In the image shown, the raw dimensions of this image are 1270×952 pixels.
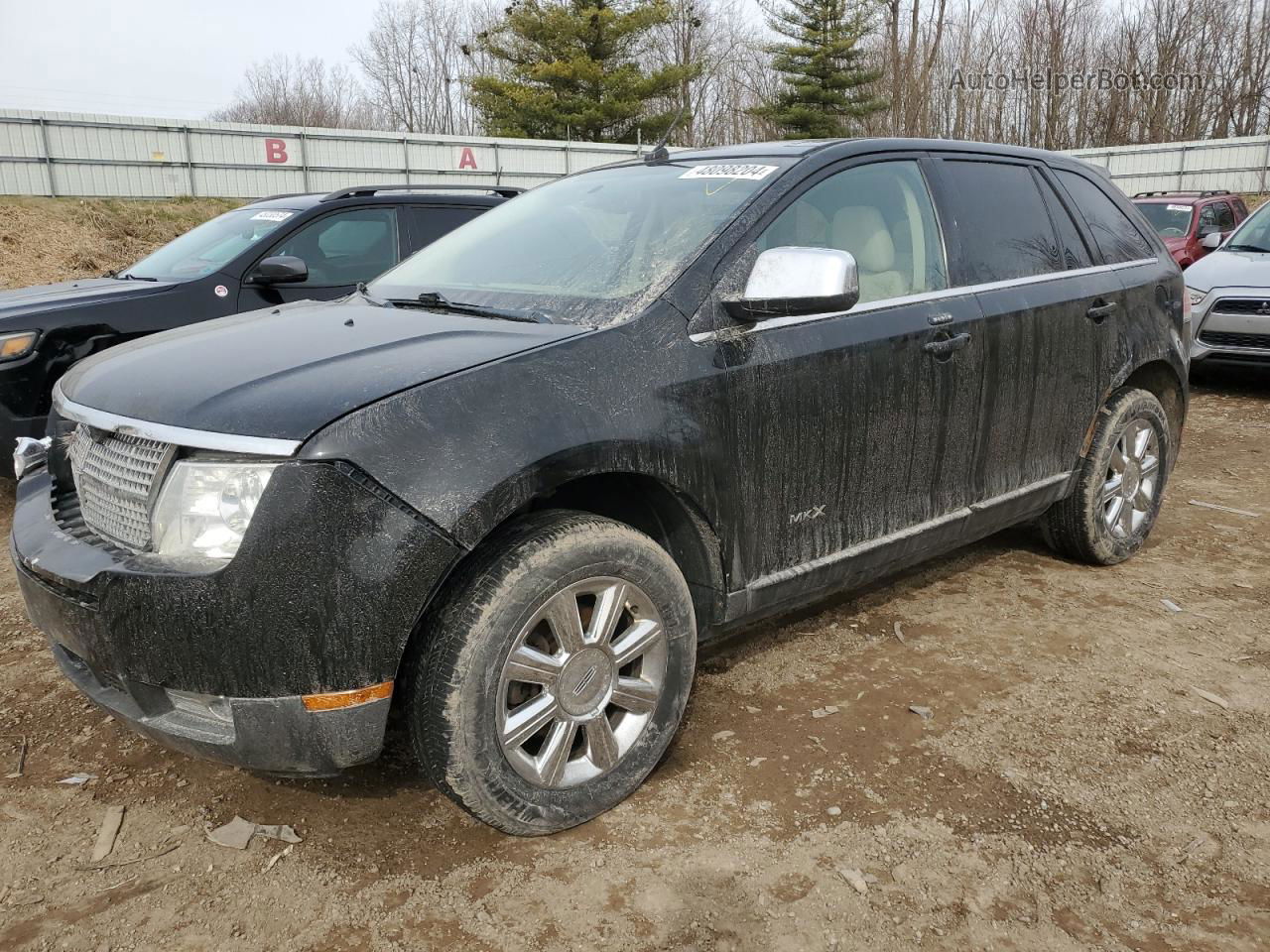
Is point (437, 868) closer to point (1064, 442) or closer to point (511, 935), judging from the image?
point (511, 935)

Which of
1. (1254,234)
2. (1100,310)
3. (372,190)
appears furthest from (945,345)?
(1254,234)

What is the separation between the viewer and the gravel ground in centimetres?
216

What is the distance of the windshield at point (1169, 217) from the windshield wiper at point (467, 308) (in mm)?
12633

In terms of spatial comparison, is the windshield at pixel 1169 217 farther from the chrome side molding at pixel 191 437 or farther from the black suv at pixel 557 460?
the chrome side molding at pixel 191 437

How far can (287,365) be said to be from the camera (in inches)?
91.6

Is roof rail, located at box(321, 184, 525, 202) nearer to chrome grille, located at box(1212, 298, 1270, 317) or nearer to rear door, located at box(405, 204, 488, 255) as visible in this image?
rear door, located at box(405, 204, 488, 255)

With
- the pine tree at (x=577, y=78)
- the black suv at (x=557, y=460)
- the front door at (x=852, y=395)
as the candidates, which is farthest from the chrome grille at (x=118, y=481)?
the pine tree at (x=577, y=78)

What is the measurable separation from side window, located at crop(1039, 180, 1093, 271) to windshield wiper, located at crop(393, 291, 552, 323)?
236 cm

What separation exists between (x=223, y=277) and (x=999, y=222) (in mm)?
4466

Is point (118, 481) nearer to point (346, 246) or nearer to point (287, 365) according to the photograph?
point (287, 365)

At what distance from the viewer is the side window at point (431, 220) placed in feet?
22.1

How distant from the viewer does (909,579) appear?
4.30 metres

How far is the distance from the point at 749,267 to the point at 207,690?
1780 millimetres

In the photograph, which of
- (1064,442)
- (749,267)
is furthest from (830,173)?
(1064,442)
